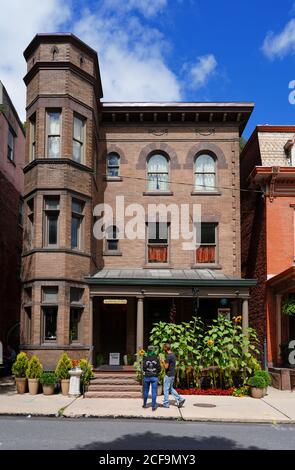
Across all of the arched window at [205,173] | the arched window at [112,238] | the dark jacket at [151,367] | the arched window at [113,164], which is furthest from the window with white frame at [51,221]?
the dark jacket at [151,367]

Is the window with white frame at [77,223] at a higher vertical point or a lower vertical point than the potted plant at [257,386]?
higher

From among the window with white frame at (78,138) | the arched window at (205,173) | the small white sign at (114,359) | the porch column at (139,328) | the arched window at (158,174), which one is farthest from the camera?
the arched window at (158,174)

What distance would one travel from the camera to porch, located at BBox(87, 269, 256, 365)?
1911cm

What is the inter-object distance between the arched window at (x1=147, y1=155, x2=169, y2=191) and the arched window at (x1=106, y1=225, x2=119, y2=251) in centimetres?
230

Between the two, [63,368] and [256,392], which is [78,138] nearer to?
[63,368]

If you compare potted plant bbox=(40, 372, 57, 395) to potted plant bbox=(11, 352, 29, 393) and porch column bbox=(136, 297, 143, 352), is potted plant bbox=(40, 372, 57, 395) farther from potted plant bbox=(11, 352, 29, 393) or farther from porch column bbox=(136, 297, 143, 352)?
porch column bbox=(136, 297, 143, 352)

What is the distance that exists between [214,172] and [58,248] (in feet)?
25.3

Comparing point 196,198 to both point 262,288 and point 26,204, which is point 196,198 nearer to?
point 262,288

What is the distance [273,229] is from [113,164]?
23.8 ft

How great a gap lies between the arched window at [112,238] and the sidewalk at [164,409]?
23.3 ft

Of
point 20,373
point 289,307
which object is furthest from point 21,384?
point 289,307

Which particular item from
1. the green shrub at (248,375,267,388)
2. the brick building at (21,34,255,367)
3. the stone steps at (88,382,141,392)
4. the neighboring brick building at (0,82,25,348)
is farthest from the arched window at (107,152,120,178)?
the green shrub at (248,375,267,388)

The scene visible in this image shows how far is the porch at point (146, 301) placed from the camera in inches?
752

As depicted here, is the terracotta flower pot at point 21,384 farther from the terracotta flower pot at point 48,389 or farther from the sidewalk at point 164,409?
the terracotta flower pot at point 48,389
